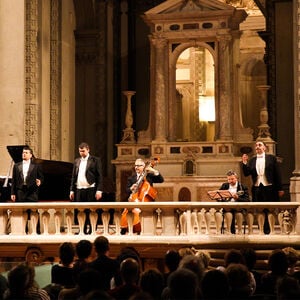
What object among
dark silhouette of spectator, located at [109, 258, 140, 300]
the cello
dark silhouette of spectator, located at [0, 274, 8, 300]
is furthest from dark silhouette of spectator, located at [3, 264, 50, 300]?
the cello

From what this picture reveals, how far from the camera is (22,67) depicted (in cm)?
1769

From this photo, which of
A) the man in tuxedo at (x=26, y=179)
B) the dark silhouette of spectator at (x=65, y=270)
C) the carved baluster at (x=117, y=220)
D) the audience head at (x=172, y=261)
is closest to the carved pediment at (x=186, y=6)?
the man in tuxedo at (x=26, y=179)

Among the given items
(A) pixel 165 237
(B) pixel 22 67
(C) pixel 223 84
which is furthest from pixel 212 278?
(C) pixel 223 84

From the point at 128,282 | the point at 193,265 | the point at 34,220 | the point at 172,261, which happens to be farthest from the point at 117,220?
the point at 128,282

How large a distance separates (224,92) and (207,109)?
68.9 inches

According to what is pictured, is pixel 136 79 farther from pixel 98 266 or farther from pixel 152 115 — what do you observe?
pixel 98 266

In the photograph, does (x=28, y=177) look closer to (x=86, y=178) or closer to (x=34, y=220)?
(x=34, y=220)

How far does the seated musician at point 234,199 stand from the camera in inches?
581

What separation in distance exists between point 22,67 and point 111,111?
28.3ft

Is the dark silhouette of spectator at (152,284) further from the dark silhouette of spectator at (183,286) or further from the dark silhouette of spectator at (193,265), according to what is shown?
the dark silhouette of spectator at (183,286)

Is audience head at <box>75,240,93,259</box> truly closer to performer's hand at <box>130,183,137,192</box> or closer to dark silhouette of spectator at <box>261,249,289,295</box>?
dark silhouette of spectator at <box>261,249,289,295</box>

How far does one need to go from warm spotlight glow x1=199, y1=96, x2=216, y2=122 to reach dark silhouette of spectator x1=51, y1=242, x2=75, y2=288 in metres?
14.2

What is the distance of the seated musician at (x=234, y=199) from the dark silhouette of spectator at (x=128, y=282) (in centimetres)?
708

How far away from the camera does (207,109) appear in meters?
24.1
